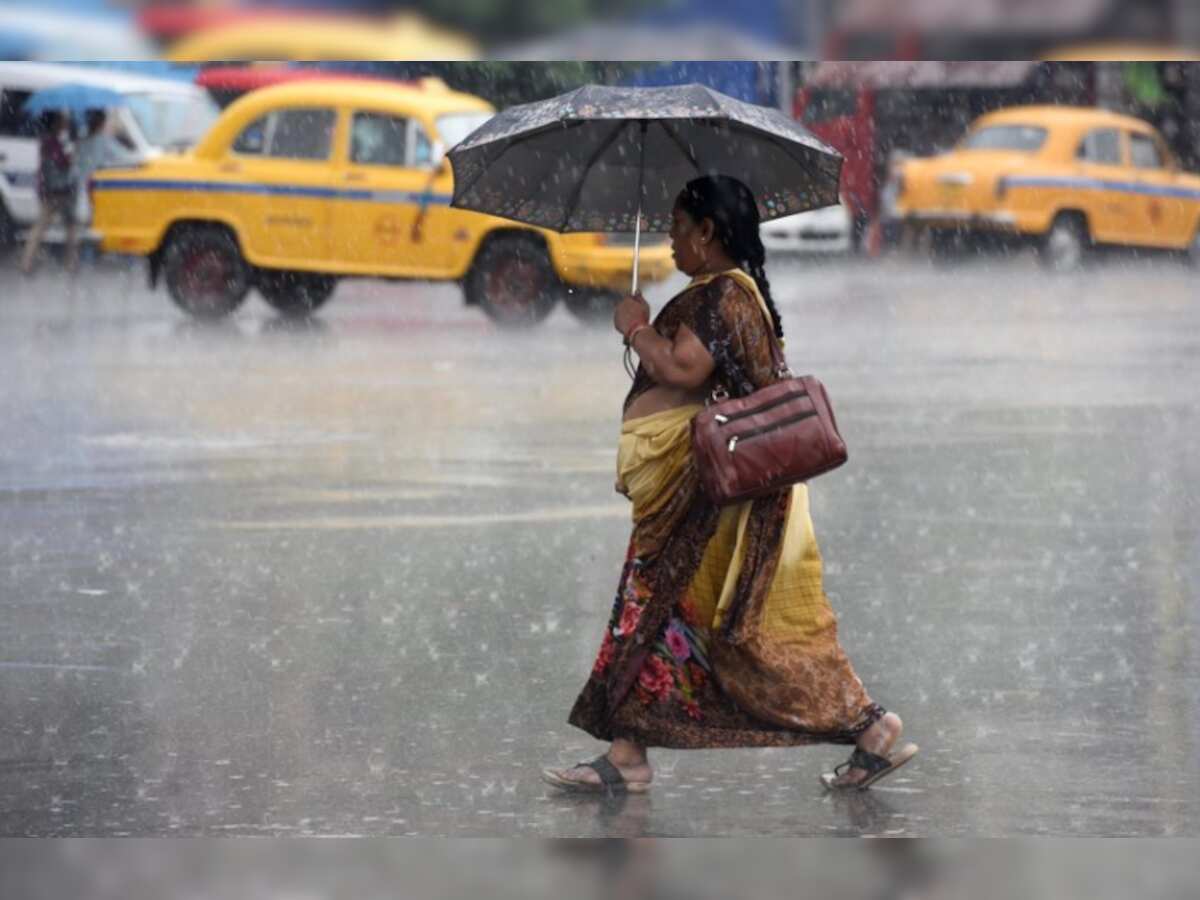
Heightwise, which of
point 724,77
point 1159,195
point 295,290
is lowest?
point 295,290

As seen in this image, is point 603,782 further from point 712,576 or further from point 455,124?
point 455,124

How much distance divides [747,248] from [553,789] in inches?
57.8

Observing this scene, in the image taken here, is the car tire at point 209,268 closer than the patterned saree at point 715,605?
No

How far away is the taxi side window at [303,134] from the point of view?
58.0ft

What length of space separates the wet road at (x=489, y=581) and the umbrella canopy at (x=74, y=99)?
3.32 m

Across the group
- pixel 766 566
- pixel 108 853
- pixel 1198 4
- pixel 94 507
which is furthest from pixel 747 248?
pixel 94 507

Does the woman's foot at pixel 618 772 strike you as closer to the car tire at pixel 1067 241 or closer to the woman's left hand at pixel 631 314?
the woman's left hand at pixel 631 314

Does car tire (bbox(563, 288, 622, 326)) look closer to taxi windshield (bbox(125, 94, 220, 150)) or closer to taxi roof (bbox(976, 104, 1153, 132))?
taxi windshield (bbox(125, 94, 220, 150))

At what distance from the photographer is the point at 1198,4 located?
853cm

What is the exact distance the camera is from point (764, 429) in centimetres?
595

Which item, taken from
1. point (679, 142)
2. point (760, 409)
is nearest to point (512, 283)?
point (679, 142)

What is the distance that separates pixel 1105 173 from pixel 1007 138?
2.83 feet

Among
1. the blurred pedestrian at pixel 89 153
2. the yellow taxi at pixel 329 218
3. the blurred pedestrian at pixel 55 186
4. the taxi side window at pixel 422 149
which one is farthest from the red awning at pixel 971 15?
the blurred pedestrian at pixel 55 186

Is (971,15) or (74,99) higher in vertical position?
(971,15)
